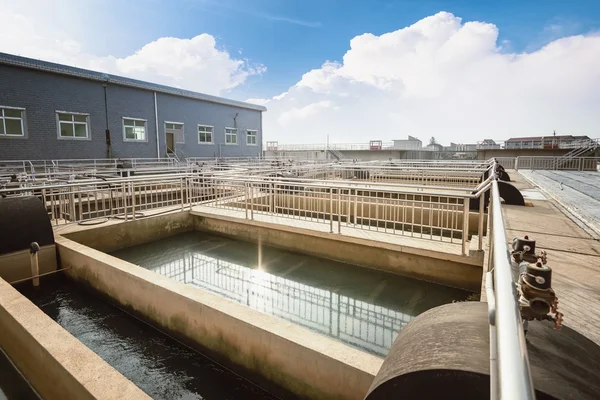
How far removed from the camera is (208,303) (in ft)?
12.7

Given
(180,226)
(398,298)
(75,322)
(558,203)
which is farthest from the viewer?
(180,226)

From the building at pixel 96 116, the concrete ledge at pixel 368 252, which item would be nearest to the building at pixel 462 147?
the building at pixel 96 116

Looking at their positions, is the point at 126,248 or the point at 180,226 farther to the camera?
the point at 180,226

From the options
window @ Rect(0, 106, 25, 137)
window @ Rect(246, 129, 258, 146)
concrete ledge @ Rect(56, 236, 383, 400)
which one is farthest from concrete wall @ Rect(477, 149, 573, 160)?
window @ Rect(0, 106, 25, 137)

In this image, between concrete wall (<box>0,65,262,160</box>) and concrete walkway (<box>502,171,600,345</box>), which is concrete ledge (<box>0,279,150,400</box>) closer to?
concrete walkway (<box>502,171,600,345</box>)

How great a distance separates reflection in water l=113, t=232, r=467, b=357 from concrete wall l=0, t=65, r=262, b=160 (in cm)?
1336

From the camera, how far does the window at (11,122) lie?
15.6 meters

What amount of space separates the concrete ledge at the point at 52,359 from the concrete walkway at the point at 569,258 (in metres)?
3.37

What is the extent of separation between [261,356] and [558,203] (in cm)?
774

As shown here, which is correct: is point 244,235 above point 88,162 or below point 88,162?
below

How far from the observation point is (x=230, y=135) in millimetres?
27938

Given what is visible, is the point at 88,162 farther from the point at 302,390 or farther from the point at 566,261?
the point at 566,261

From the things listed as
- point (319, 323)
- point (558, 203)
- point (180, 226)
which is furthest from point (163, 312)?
point (558, 203)

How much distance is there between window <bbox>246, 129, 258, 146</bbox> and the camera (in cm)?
2982
